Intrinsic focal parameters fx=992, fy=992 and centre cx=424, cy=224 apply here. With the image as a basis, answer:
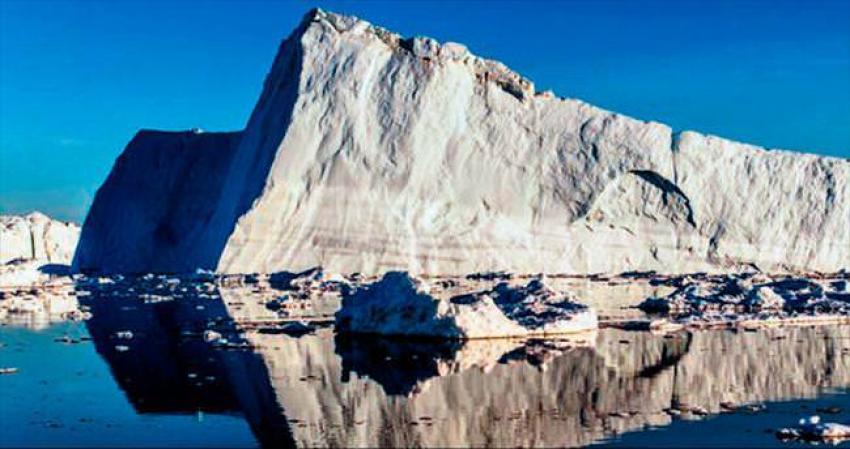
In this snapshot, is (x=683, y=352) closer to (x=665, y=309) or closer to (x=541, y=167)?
(x=665, y=309)

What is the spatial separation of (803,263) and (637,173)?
5.57 metres

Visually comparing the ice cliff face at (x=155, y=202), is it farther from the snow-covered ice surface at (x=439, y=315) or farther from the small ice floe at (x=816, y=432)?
the small ice floe at (x=816, y=432)

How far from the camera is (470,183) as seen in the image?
2623 cm

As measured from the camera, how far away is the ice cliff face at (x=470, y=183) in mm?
24609

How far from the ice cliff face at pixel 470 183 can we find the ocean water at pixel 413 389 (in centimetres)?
1182

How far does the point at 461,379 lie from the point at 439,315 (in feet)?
8.72

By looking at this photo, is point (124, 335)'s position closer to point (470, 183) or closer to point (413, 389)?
point (413, 389)

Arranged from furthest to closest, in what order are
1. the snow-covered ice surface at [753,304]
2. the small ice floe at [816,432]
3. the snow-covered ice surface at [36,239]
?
the snow-covered ice surface at [36,239]
the snow-covered ice surface at [753,304]
the small ice floe at [816,432]

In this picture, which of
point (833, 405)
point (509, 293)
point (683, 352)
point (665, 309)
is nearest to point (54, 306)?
point (509, 293)

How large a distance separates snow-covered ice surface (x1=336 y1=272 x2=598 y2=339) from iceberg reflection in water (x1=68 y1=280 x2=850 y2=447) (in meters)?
0.28

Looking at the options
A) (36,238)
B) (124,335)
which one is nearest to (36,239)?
(36,238)

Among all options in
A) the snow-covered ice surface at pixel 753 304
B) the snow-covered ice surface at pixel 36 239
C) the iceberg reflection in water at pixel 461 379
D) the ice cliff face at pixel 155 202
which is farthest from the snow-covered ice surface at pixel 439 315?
the snow-covered ice surface at pixel 36 239

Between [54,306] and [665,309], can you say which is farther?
[54,306]

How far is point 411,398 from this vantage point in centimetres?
792
